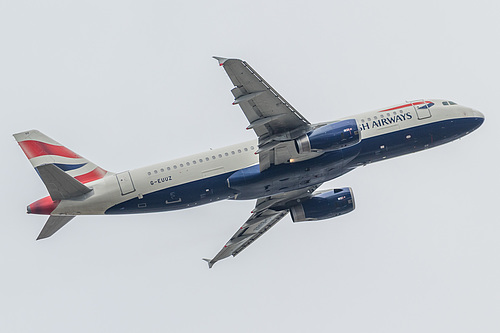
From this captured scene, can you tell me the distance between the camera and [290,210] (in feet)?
217

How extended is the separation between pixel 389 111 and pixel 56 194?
79.5 ft

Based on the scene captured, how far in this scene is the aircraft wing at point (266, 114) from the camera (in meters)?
51.1

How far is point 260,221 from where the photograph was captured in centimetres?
6738

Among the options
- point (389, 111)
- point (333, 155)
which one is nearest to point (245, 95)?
point (333, 155)

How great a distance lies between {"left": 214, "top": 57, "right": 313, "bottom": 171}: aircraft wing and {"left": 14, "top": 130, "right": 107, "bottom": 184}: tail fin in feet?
39.6

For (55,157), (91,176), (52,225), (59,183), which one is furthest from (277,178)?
(52,225)

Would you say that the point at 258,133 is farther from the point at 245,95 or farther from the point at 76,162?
the point at 76,162

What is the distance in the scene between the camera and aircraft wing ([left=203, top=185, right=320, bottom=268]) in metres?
65.1

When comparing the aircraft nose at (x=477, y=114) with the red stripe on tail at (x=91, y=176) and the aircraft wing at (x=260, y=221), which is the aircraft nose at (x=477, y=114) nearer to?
the aircraft wing at (x=260, y=221)

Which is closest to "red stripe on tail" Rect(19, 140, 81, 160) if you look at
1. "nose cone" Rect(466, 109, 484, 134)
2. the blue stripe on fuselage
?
the blue stripe on fuselage

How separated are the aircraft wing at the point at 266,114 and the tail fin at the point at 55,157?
39.6 ft

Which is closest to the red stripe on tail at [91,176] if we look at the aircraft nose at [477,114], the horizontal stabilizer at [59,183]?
the horizontal stabilizer at [59,183]

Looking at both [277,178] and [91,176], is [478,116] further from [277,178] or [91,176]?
[91,176]

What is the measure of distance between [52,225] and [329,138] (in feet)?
65.0
